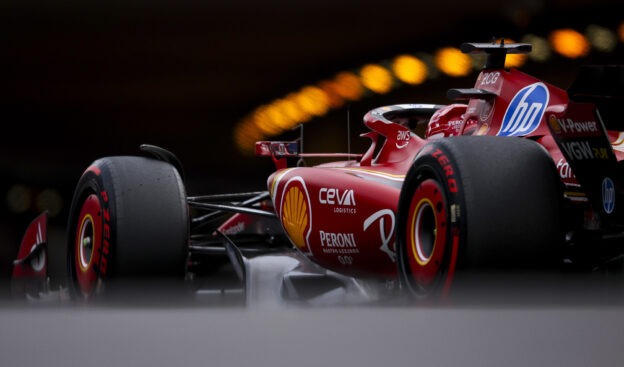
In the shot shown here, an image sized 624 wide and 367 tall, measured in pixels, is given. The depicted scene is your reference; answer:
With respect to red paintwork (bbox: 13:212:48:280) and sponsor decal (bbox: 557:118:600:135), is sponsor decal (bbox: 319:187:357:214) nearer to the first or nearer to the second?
sponsor decal (bbox: 557:118:600:135)

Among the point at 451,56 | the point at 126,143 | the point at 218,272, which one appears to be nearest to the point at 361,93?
the point at 451,56

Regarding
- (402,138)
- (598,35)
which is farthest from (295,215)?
(598,35)

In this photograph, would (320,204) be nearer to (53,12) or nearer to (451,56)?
(53,12)

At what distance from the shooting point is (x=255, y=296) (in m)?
4.79

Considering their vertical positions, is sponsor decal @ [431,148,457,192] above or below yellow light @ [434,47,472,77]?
below

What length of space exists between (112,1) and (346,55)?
19.0ft

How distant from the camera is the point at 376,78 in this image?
9438 millimetres

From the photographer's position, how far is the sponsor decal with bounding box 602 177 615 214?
3006 millimetres

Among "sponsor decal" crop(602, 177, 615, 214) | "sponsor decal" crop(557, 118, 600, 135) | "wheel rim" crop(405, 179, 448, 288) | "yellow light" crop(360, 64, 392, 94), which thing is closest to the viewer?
"wheel rim" crop(405, 179, 448, 288)

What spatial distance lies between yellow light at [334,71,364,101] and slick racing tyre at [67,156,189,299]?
449cm

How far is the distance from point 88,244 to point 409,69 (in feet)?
17.9

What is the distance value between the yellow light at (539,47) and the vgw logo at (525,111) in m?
4.06

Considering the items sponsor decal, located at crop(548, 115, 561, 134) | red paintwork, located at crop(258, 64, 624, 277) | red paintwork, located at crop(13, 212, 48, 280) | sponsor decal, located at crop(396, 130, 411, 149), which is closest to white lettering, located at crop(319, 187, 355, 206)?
red paintwork, located at crop(258, 64, 624, 277)

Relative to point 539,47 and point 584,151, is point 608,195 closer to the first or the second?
point 584,151
